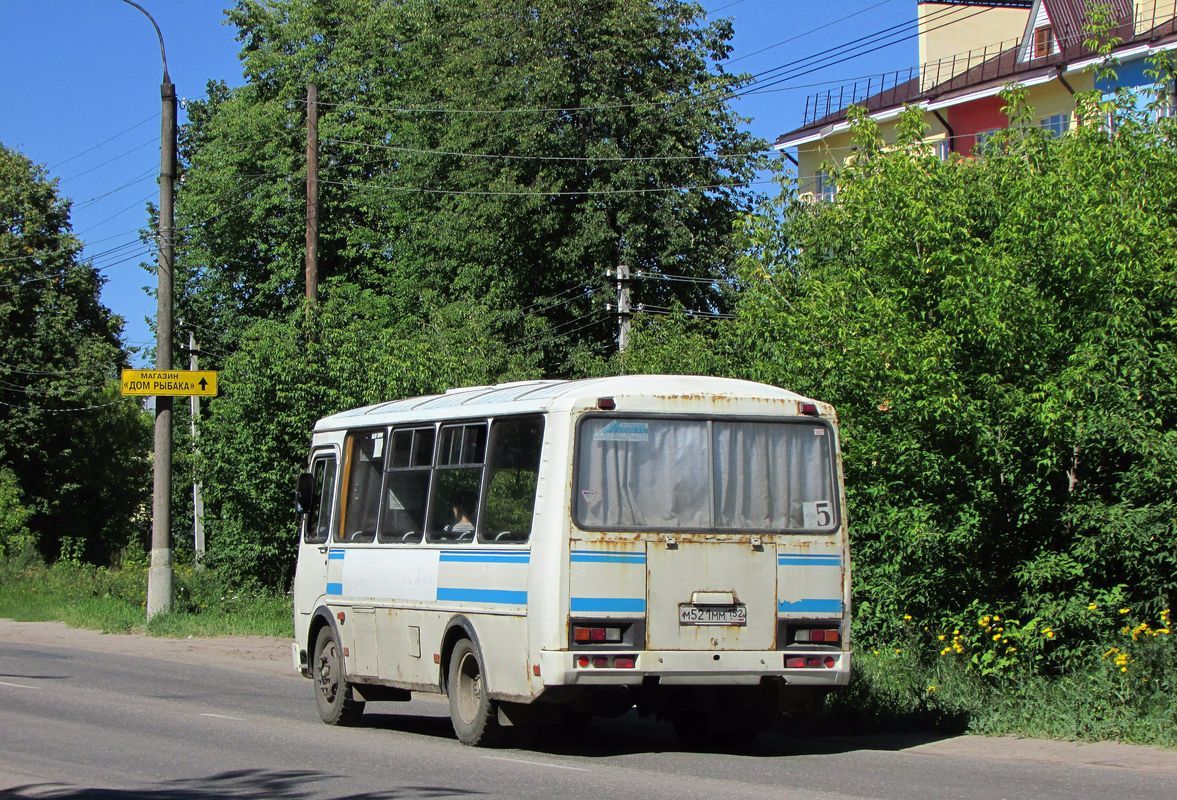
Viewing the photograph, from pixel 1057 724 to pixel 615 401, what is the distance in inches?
186

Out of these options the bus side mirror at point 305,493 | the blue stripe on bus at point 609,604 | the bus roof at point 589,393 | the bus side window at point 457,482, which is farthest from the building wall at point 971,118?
the blue stripe on bus at point 609,604

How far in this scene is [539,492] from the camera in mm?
12062

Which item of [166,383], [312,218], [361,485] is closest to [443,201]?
[312,218]

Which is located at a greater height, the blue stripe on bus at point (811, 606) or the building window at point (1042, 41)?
the building window at point (1042, 41)

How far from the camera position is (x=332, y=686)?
1552 centimetres

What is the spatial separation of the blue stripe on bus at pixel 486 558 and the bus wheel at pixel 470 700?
69 cm

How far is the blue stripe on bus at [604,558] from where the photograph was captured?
38.6 ft

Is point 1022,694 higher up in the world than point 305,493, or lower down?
lower down

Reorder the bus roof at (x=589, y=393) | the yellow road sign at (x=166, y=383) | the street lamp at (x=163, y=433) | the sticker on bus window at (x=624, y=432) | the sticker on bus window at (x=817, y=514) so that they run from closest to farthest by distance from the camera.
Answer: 1. the sticker on bus window at (x=624, y=432)
2. the bus roof at (x=589, y=393)
3. the sticker on bus window at (x=817, y=514)
4. the yellow road sign at (x=166, y=383)
5. the street lamp at (x=163, y=433)

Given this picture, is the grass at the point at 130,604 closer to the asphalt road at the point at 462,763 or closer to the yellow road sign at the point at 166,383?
the yellow road sign at the point at 166,383

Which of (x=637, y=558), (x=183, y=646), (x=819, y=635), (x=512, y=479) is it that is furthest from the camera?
(x=183, y=646)

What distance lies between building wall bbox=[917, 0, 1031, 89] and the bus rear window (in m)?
33.0

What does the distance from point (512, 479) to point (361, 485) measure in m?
3.34

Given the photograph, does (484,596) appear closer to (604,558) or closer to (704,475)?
(604,558)
